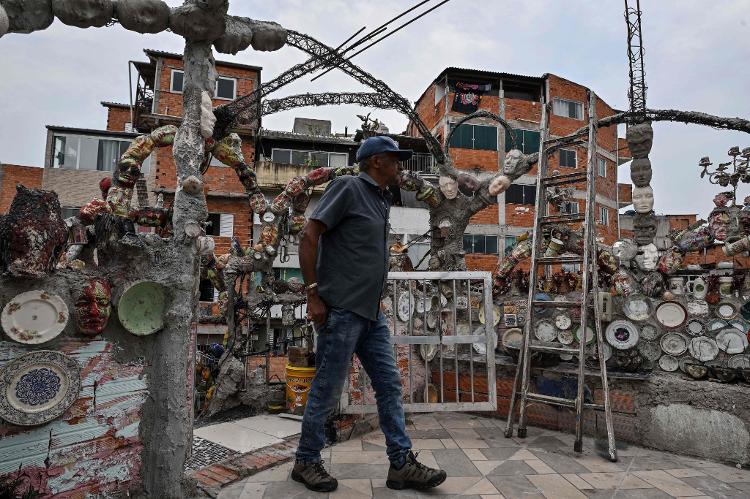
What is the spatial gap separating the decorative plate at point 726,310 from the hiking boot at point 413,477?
11.0 feet

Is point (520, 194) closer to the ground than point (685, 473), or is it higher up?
higher up

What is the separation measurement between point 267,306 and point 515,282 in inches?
190

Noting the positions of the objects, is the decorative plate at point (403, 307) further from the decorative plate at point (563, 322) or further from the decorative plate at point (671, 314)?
the decorative plate at point (671, 314)

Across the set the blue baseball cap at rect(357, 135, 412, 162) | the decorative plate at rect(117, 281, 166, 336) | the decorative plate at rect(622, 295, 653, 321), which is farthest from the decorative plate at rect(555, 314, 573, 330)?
the decorative plate at rect(117, 281, 166, 336)

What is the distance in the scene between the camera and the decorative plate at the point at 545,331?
4.72 metres

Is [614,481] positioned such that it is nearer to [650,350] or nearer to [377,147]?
[650,350]

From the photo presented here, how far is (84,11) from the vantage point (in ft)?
11.3

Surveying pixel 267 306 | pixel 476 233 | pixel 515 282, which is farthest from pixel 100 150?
pixel 515 282

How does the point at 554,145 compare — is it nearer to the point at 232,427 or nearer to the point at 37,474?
the point at 232,427

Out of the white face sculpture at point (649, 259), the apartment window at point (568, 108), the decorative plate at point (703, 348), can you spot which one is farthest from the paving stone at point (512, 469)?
the apartment window at point (568, 108)

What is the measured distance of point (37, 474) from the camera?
7.02ft

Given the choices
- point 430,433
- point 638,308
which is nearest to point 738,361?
point 638,308

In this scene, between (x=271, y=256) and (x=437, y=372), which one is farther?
(x=271, y=256)

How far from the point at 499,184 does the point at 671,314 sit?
300cm
